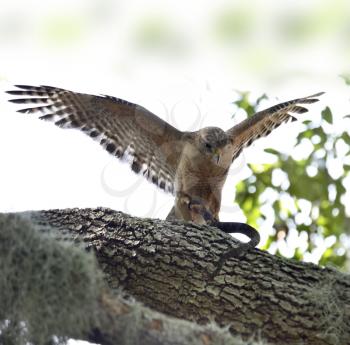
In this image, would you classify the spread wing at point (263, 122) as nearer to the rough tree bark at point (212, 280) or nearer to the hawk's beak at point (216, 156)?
the hawk's beak at point (216, 156)

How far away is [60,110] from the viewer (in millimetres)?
6938

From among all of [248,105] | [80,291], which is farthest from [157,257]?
[248,105]

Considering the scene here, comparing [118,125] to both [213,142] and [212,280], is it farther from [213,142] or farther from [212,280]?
[212,280]

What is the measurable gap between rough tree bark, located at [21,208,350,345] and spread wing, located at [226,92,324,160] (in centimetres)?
269

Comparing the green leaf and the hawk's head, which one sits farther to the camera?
the hawk's head

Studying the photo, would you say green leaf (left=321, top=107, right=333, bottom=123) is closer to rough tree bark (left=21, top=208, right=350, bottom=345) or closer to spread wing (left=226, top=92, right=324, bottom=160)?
spread wing (left=226, top=92, right=324, bottom=160)

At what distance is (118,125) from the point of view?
6.99m

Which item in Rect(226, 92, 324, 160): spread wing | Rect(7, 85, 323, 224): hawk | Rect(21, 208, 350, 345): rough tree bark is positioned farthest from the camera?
Rect(226, 92, 324, 160): spread wing

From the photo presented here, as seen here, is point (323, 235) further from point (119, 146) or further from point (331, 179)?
point (119, 146)

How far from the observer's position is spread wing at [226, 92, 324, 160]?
6992 mm

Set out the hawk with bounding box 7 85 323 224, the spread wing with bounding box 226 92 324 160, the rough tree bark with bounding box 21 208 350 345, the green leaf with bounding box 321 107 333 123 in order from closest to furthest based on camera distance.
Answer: the rough tree bark with bounding box 21 208 350 345
the green leaf with bounding box 321 107 333 123
the hawk with bounding box 7 85 323 224
the spread wing with bounding box 226 92 324 160

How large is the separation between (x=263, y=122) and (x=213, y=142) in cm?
67

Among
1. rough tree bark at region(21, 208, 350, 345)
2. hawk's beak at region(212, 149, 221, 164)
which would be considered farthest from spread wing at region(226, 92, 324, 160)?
rough tree bark at region(21, 208, 350, 345)

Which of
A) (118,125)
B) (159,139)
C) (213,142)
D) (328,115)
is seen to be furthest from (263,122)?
(118,125)
